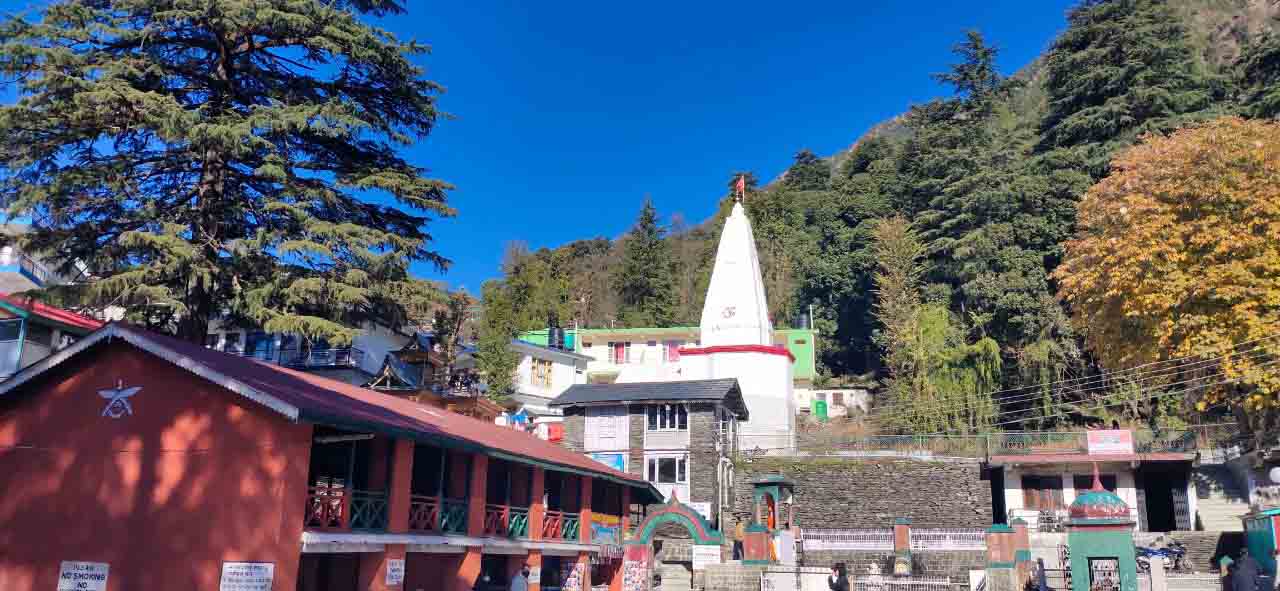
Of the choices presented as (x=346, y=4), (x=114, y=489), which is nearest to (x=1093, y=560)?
(x=114, y=489)

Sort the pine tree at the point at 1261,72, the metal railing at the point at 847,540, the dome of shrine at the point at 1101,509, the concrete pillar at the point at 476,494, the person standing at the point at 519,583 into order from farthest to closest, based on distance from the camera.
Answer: the pine tree at the point at 1261,72, the metal railing at the point at 847,540, the person standing at the point at 519,583, the concrete pillar at the point at 476,494, the dome of shrine at the point at 1101,509

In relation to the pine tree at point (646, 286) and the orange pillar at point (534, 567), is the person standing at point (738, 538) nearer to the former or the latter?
the orange pillar at point (534, 567)

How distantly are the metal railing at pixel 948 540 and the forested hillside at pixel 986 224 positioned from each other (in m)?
8.72

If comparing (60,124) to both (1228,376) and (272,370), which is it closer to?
(272,370)

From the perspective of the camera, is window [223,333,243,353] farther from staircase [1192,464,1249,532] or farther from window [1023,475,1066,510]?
staircase [1192,464,1249,532]

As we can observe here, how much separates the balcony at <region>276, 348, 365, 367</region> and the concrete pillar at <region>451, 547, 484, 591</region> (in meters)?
19.6

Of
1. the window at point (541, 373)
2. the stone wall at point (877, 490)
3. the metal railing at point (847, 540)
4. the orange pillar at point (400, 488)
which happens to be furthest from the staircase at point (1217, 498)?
the window at point (541, 373)

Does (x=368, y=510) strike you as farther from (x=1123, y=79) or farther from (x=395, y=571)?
(x=1123, y=79)

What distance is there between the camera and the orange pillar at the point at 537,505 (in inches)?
933

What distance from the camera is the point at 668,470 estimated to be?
34.2 m

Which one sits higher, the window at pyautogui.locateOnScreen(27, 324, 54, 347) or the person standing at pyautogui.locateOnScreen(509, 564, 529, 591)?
the window at pyautogui.locateOnScreen(27, 324, 54, 347)

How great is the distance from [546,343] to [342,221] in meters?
31.5

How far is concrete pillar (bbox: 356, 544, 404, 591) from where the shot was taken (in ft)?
56.1

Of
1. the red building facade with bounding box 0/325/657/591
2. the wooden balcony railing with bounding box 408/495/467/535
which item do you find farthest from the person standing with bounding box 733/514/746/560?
the red building facade with bounding box 0/325/657/591
